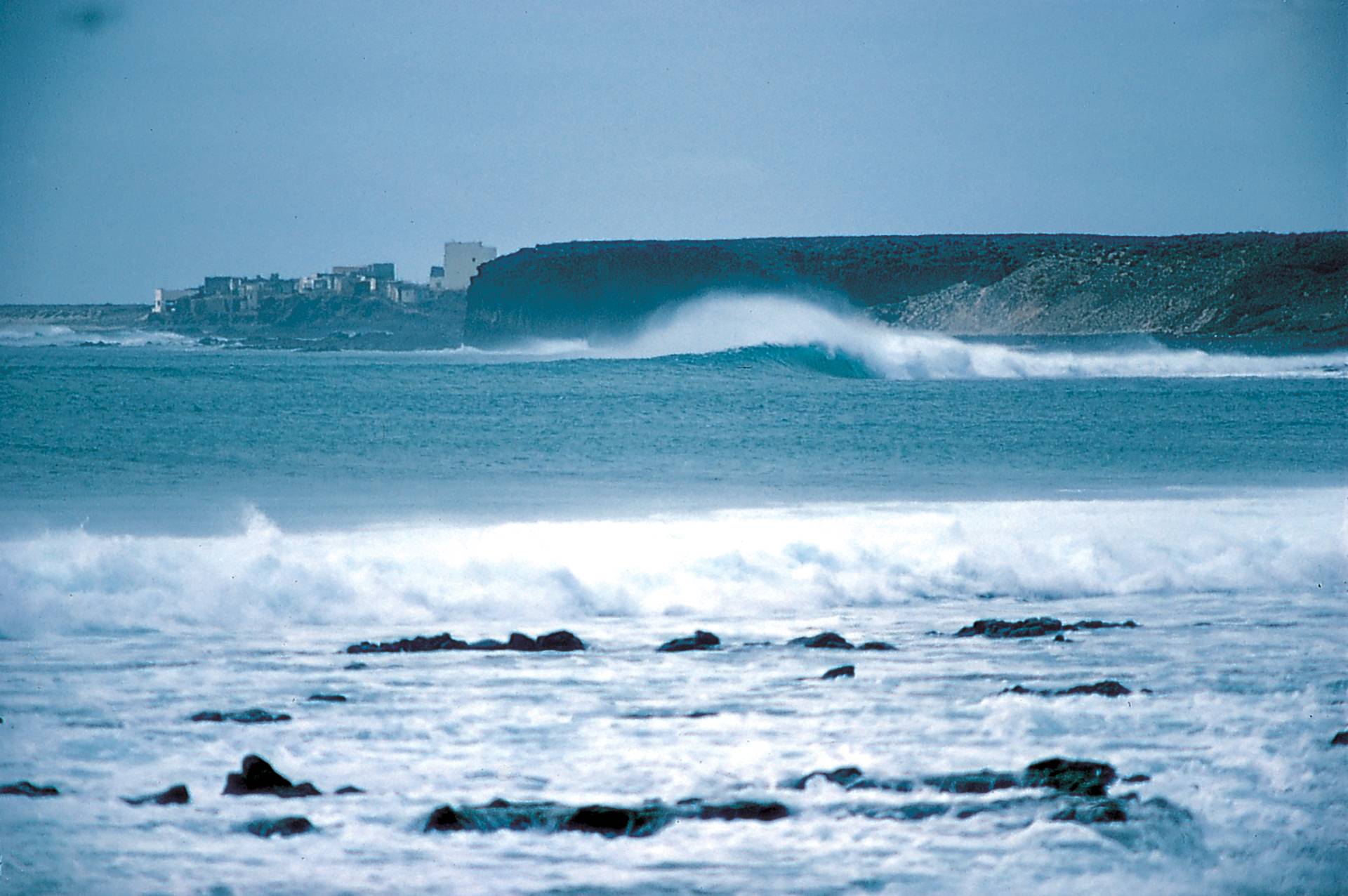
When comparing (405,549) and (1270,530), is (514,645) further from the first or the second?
(1270,530)

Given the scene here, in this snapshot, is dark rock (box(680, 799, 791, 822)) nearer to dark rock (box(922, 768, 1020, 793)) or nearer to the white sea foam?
dark rock (box(922, 768, 1020, 793))

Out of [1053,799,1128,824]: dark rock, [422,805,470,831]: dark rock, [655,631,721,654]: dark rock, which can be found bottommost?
[422,805,470,831]: dark rock

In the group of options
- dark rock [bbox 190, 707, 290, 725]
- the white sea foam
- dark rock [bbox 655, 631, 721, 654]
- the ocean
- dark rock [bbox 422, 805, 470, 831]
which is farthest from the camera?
the white sea foam

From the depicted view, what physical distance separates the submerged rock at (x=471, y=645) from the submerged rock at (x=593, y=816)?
178 centimetres

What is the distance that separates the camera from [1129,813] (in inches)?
135

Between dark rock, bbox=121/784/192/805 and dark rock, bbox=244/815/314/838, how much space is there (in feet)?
0.86

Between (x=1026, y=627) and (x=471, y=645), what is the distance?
2.30 m

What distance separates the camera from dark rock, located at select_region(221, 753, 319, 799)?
3602mm

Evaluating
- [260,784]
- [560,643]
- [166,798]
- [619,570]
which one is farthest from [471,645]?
[166,798]

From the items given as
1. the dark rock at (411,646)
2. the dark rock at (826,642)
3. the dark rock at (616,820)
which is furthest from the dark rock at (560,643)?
the dark rock at (616,820)

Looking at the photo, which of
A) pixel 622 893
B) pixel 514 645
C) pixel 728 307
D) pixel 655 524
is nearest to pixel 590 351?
pixel 728 307

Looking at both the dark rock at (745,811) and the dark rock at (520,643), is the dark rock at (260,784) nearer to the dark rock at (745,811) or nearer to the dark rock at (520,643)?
the dark rock at (745,811)

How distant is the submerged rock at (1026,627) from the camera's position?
552cm

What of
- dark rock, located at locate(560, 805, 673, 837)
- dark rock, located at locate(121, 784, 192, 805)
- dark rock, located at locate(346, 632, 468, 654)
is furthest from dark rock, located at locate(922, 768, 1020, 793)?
dark rock, located at locate(346, 632, 468, 654)
